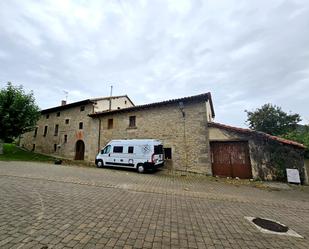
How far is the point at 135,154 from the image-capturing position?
40.9 ft

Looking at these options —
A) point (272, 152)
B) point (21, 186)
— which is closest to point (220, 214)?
point (21, 186)

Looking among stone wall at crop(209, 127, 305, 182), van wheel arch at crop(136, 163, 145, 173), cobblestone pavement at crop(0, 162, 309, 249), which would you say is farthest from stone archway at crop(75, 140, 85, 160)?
stone wall at crop(209, 127, 305, 182)

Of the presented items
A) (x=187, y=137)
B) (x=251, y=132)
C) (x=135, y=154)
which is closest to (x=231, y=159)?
(x=251, y=132)

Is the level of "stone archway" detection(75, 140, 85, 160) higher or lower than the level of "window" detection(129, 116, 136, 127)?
lower

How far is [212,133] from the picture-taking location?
12.5m

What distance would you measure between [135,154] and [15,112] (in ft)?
50.4

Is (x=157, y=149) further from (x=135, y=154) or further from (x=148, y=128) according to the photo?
(x=148, y=128)

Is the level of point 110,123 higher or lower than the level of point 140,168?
higher

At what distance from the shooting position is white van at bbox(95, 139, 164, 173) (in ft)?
39.2

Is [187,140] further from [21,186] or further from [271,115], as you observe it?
[271,115]

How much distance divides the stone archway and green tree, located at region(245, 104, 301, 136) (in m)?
24.5

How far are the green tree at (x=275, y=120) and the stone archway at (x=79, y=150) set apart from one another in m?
24.5

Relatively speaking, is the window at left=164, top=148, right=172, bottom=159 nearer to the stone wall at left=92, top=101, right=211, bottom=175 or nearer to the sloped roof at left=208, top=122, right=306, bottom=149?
the stone wall at left=92, top=101, right=211, bottom=175

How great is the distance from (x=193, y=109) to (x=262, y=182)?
651 centimetres
